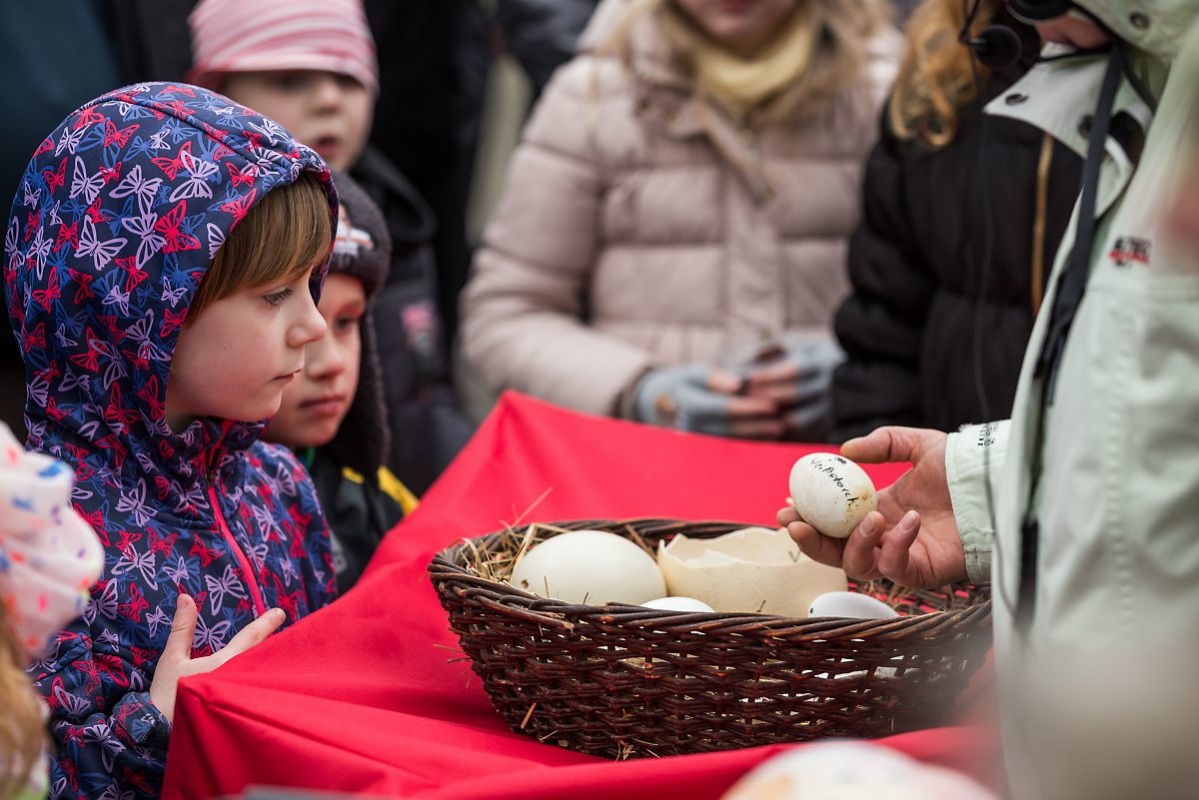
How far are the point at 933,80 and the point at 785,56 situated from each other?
64 centimetres

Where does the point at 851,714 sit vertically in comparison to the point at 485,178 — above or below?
above

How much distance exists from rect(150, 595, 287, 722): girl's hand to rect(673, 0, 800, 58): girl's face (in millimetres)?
1912

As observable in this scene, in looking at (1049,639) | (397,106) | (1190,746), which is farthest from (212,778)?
(397,106)

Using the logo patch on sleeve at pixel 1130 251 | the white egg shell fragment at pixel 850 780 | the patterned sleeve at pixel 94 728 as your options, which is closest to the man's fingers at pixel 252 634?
the patterned sleeve at pixel 94 728

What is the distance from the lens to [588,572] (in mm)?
1785

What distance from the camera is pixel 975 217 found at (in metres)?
2.54

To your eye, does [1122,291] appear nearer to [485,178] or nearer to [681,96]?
[681,96]

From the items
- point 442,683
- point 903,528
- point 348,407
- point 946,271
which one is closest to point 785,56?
point 946,271

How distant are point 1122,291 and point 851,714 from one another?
0.57 meters

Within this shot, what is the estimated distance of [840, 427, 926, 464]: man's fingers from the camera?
1820 mm

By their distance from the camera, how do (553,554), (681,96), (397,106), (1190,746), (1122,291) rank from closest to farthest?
(1190,746)
(1122,291)
(553,554)
(681,96)
(397,106)

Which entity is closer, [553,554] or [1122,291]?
[1122,291]

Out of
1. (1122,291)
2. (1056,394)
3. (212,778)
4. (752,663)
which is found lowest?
(212,778)

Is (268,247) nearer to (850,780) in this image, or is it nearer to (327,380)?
(327,380)
